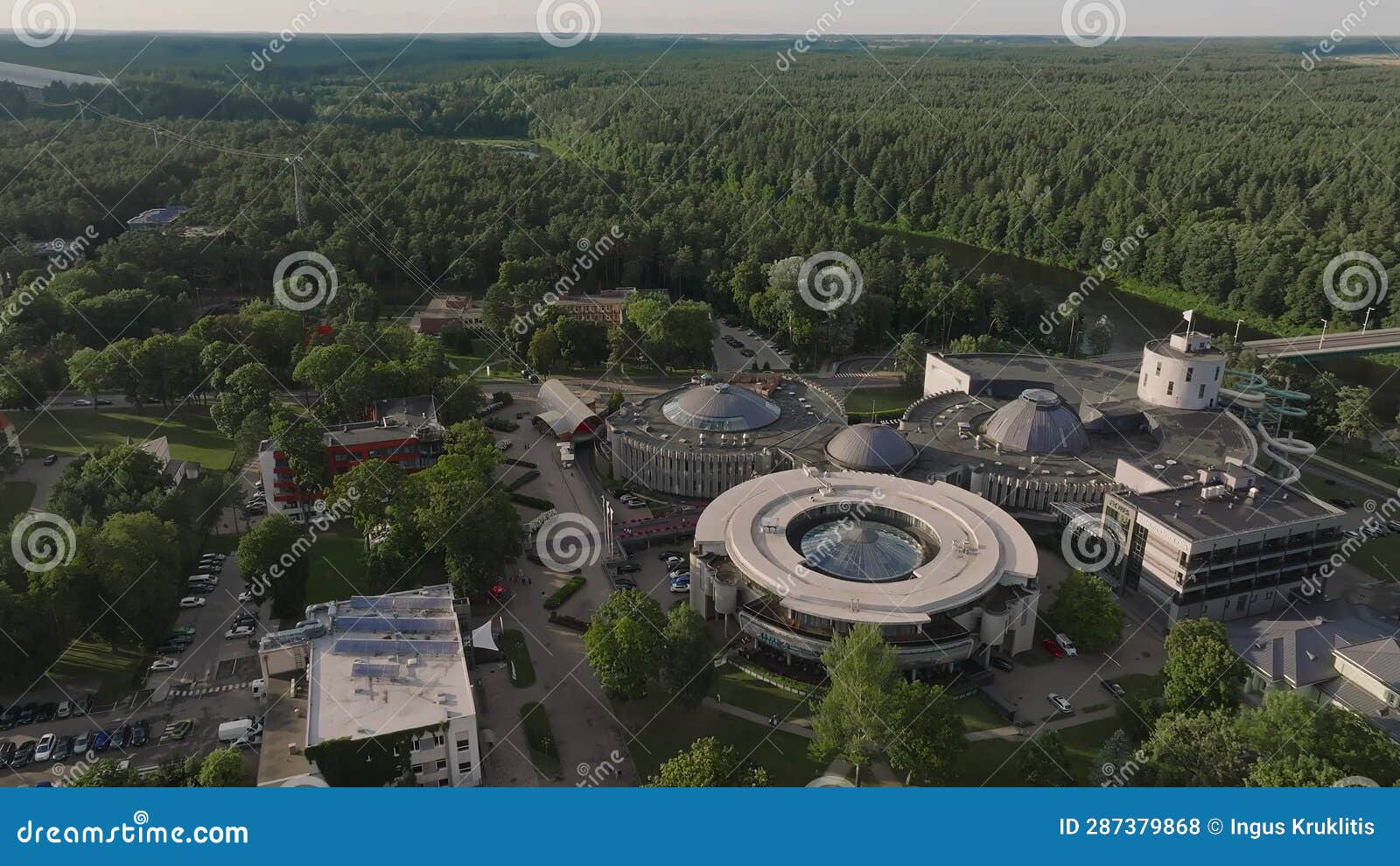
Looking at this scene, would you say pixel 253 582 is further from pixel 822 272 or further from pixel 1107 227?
pixel 1107 227

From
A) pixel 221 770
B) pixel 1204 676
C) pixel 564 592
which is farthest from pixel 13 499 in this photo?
pixel 1204 676

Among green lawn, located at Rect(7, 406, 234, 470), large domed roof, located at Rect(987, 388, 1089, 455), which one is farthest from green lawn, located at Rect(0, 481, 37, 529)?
large domed roof, located at Rect(987, 388, 1089, 455)

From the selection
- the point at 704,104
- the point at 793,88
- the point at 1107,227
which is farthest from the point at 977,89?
the point at 1107,227

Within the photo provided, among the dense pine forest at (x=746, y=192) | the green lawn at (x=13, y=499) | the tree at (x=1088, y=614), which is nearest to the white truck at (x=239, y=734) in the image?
the green lawn at (x=13, y=499)

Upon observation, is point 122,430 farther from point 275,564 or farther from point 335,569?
point 275,564

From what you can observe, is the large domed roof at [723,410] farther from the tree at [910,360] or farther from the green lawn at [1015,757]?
the green lawn at [1015,757]

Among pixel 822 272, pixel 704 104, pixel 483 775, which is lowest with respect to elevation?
pixel 483 775

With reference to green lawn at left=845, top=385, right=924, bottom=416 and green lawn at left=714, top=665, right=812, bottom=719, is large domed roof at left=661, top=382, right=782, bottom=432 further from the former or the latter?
green lawn at left=714, top=665, right=812, bottom=719
